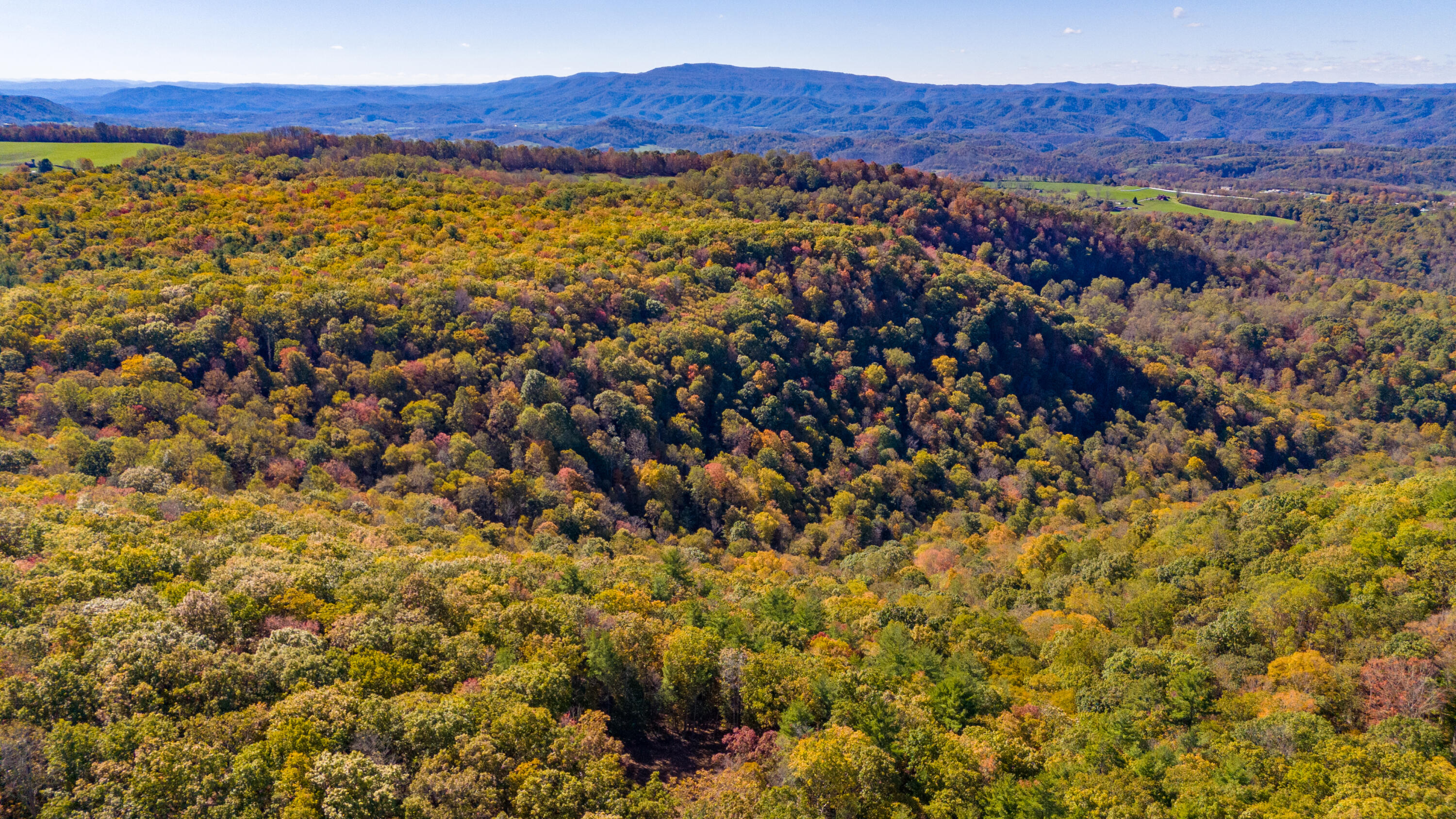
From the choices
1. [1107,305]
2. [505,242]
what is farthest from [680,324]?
[1107,305]

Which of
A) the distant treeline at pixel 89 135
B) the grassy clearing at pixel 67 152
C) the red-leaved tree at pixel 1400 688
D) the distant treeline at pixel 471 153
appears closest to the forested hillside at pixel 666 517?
the red-leaved tree at pixel 1400 688

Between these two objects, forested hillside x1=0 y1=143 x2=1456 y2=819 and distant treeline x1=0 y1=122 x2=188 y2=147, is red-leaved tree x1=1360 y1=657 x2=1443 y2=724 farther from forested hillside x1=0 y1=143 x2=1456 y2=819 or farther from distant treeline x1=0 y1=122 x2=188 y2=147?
distant treeline x1=0 y1=122 x2=188 y2=147

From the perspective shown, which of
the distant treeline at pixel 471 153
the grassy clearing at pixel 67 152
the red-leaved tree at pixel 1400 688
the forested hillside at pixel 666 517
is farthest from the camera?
the distant treeline at pixel 471 153

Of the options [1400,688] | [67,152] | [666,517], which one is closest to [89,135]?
[67,152]

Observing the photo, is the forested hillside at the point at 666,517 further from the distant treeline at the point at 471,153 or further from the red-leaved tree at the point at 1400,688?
the distant treeline at the point at 471,153

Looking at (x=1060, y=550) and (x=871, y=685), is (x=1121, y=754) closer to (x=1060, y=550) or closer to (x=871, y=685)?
(x=871, y=685)

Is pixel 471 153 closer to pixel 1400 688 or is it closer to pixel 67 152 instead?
pixel 67 152
